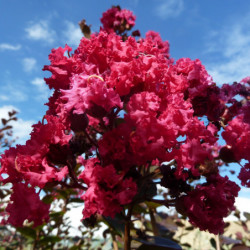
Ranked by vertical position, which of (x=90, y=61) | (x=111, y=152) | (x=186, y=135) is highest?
(x=90, y=61)

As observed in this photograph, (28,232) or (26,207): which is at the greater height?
(28,232)

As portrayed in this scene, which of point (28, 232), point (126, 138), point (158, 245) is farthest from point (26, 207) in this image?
point (28, 232)

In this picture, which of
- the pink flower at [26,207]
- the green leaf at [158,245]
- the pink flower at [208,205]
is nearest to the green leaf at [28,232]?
the green leaf at [158,245]

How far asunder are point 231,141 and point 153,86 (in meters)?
0.37

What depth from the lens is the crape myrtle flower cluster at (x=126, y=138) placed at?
828 millimetres

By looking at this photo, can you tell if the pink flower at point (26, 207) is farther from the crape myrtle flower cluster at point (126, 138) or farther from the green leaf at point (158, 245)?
the green leaf at point (158, 245)

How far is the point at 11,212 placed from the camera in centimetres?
90

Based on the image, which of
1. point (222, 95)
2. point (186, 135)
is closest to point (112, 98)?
point (186, 135)

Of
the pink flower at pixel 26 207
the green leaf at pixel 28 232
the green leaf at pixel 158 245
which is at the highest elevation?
the green leaf at pixel 28 232

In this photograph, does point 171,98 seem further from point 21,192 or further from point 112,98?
point 21,192

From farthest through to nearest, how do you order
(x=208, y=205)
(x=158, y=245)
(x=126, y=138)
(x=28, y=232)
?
(x=28, y=232) < (x=158, y=245) < (x=208, y=205) < (x=126, y=138)

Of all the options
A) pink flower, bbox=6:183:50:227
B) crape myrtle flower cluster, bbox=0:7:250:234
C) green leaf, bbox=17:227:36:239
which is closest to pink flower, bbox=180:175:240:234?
crape myrtle flower cluster, bbox=0:7:250:234

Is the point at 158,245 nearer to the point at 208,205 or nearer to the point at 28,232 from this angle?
the point at 208,205

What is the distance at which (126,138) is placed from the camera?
837mm
